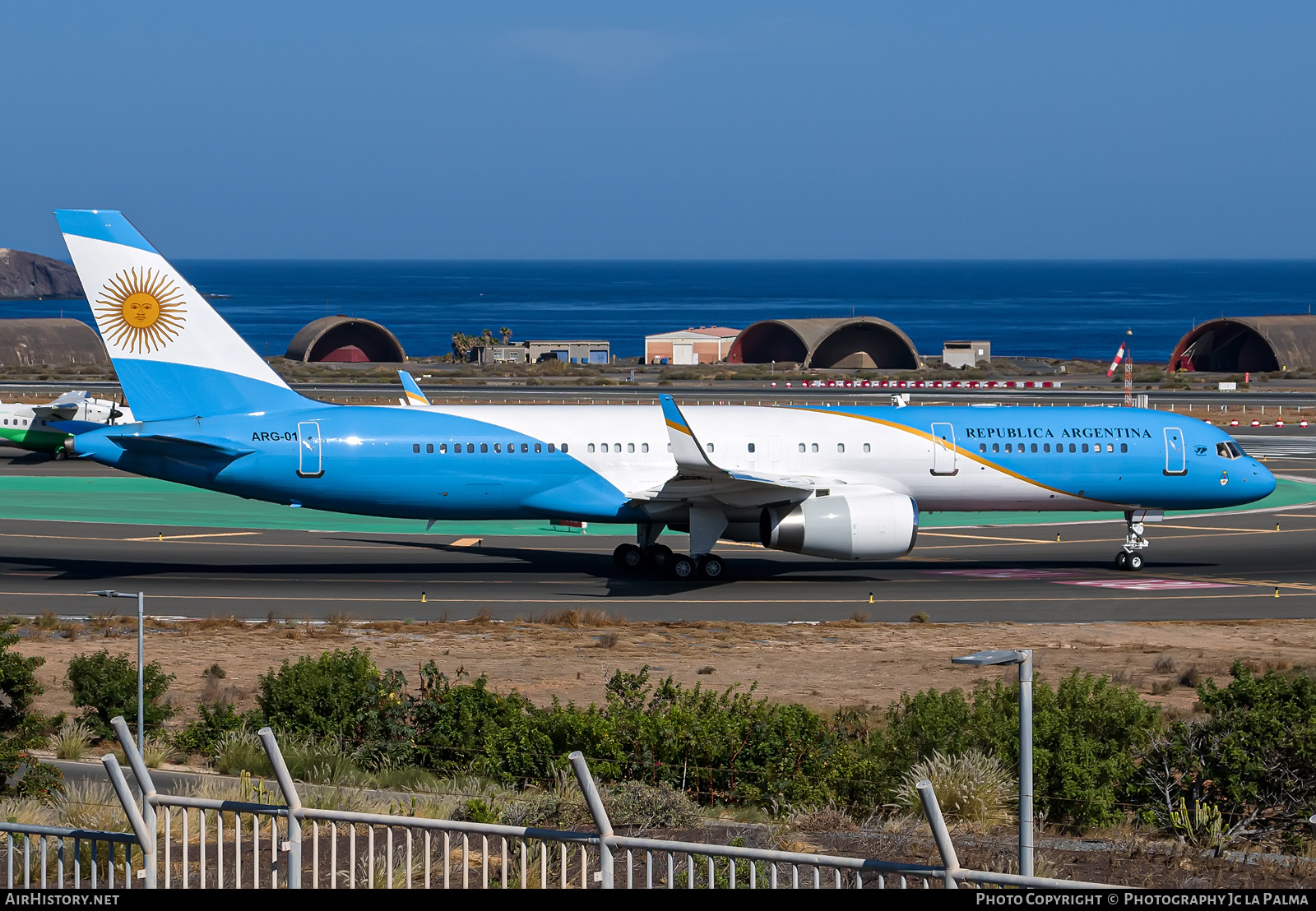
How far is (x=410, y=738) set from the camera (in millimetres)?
20766

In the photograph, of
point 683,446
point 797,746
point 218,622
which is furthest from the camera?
point 683,446

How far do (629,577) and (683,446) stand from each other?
483cm

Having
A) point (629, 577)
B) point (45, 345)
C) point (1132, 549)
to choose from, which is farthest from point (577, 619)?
point (45, 345)

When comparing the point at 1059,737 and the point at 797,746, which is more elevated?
the point at 1059,737

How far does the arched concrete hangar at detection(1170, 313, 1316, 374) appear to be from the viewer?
401 ft

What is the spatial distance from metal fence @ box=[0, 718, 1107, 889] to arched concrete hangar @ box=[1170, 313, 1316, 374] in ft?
385

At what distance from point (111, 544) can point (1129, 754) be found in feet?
110

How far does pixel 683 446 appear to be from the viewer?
35812mm

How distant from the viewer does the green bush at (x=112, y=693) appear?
2200cm

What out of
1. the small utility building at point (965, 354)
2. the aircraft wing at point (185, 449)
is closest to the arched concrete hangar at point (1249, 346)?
the small utility building at point (965, 354)

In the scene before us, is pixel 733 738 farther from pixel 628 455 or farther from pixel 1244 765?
pixel 628 455

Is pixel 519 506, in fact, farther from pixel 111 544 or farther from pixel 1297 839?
pixel 1297 839

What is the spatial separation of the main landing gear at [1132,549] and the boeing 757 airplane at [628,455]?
2.1 inches

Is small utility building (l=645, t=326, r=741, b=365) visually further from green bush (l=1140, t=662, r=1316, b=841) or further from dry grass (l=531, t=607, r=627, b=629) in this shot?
green bush (l=1140, t=662, r=1316, b=841)
